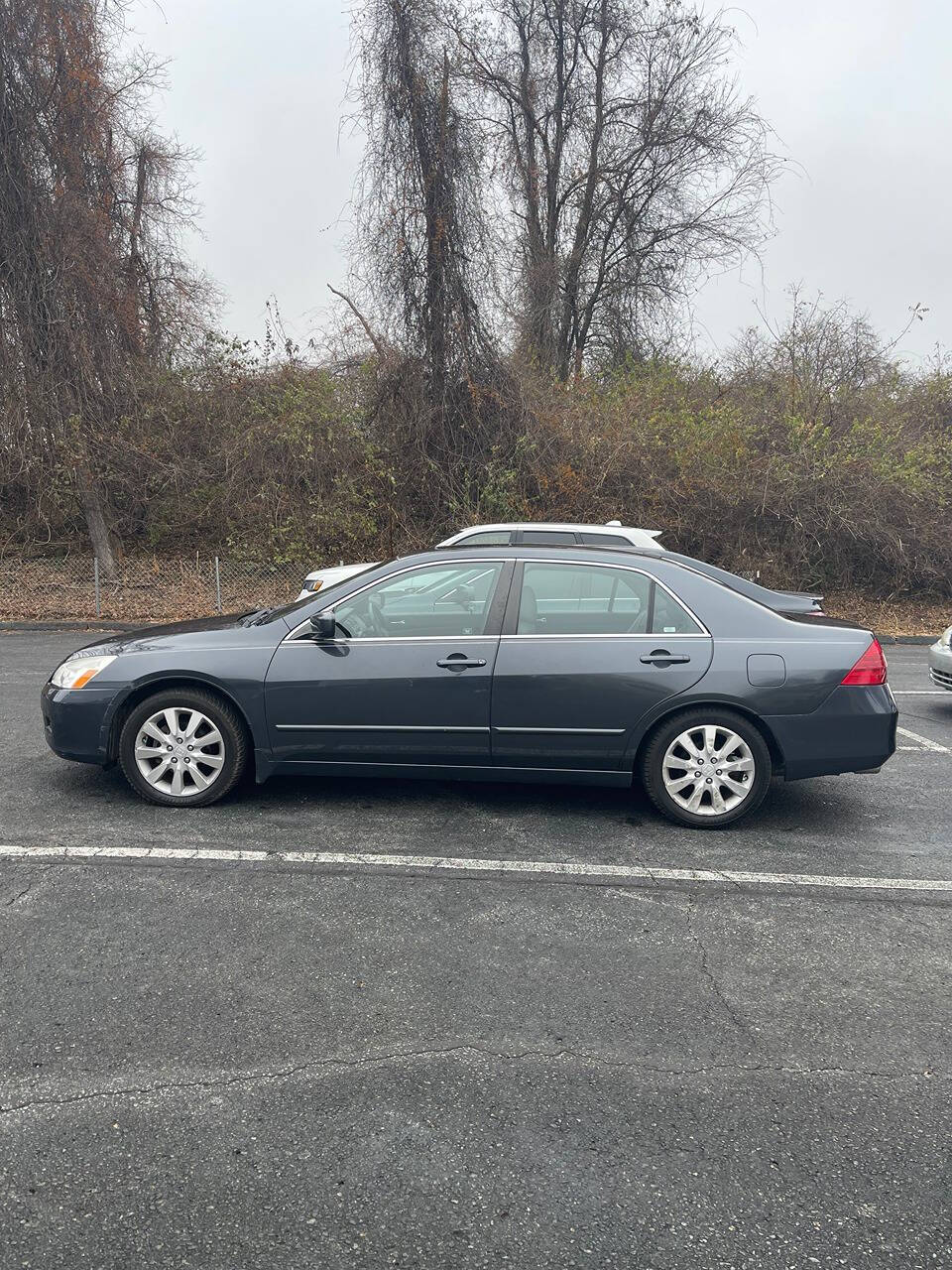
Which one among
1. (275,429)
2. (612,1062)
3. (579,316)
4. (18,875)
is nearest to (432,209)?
(275,429)

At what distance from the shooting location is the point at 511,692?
4.83 meters

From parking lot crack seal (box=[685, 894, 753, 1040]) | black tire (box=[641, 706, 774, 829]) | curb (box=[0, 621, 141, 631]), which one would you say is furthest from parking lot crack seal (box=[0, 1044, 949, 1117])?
curb (box=[0, 621, 141, 631])

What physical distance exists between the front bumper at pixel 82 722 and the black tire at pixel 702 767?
296 cm

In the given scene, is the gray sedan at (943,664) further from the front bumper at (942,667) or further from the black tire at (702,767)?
the black tire at (702,767)

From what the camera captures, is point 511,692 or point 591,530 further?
point 591,530

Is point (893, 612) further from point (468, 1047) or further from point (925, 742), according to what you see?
point (468, 1047)

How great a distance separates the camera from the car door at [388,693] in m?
4.86

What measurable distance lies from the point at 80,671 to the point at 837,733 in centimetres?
412

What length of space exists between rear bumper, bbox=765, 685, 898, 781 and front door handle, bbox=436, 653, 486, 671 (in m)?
1.56

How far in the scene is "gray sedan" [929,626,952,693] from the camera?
8125mm

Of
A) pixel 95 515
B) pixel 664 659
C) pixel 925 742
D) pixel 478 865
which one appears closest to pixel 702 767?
pixel 664 659

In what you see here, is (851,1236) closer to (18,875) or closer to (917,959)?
(917,959)

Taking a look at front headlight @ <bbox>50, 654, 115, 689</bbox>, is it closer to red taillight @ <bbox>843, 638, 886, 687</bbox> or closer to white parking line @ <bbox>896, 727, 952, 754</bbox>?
red taillight @ <bbox>843, 638, 886, 687</bbox>

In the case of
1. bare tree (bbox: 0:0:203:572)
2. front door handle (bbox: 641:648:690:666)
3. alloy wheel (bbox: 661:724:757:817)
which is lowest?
alloy wheel (bbox: 661:724:757:817)
